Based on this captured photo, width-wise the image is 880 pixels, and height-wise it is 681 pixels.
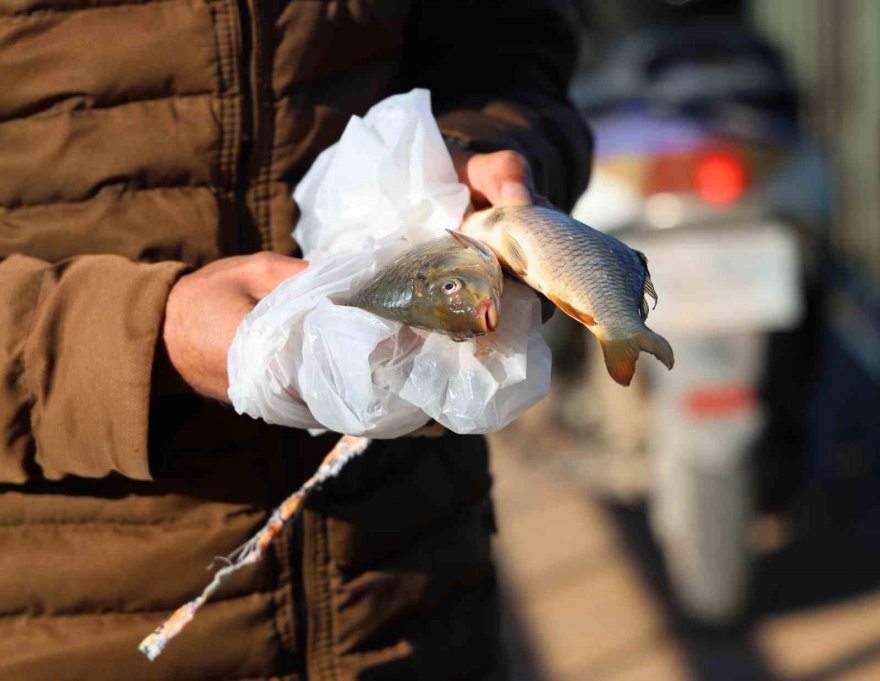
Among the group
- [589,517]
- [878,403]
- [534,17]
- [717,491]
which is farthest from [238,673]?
[878,403]

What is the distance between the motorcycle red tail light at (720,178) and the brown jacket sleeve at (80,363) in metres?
2.91

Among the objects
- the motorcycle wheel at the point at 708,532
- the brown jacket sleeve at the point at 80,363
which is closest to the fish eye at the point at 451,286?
the brown jacket sleeve at the point at 80,363

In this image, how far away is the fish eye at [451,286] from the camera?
131 centimetres

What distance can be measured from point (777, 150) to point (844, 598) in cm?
157

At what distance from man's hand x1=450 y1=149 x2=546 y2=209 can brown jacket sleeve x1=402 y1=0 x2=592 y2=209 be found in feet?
0.72

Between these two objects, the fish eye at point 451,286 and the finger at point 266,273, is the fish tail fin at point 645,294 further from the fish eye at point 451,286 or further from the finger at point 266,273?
the finger at point 266,273

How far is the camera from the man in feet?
4.82

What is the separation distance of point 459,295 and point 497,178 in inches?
12.1

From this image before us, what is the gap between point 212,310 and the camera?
1417 millimetres

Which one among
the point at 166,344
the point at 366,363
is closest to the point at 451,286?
the point at 366,363

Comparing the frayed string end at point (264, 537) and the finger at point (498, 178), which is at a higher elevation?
the finger at point (498, 178)

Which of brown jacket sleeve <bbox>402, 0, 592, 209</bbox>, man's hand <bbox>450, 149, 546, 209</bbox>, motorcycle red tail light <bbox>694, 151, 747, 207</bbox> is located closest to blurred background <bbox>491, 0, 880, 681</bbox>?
motorcycle red tail light <bbox>694, 151, 747, 207</bbox>

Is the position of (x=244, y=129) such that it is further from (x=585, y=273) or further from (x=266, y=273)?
(x=585, y=273)

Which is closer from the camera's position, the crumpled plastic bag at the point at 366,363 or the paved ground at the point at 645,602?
the crumpled plastic bag at the point at 366,363
